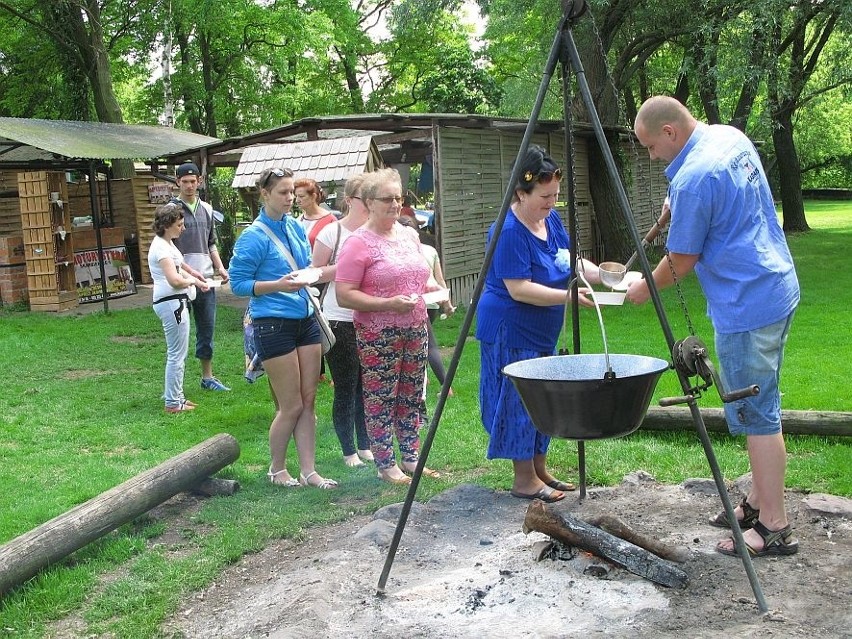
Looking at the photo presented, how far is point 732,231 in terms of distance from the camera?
369 cm

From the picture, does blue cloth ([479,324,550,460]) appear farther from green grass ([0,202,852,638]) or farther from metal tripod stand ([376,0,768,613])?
metal tripod stand ([376,0,768,613])

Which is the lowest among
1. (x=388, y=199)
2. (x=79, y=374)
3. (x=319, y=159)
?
(x=79, y=374)

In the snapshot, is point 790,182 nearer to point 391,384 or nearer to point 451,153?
point 451,153

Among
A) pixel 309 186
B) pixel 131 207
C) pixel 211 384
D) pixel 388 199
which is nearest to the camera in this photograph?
pixel 388 199

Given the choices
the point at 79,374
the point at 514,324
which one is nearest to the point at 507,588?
the point at 514,324

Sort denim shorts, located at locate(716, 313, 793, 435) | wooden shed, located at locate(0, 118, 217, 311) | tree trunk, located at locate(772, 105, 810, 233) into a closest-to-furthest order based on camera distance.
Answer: denim shorts, located at locate(716, 313, 793, 435) → wooden shed, located at locate(0, 118, 217, 311) → tree trunk, located at locate(772, 105, 810, 233)

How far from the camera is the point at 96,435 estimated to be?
6.97 m

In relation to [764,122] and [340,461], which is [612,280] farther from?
[764,122]

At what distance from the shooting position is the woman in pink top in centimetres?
489

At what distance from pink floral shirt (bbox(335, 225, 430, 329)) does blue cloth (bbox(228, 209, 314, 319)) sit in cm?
33

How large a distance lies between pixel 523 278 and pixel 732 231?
110cm

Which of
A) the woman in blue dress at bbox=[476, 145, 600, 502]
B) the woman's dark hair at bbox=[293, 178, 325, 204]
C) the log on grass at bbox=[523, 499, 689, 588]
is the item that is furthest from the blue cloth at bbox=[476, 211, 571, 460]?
the woman's dark hair at bbox=[293, 178, 325, 204]

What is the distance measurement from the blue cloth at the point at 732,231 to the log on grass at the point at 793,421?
185cm

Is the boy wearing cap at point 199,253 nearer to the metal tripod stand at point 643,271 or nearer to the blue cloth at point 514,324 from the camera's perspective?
the blue cloth at point 514,324
